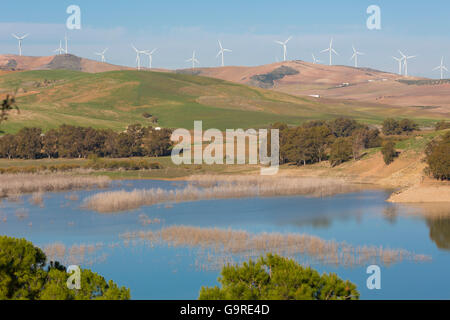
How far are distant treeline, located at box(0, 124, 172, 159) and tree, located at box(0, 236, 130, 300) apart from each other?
86794mm

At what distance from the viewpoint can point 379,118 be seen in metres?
192

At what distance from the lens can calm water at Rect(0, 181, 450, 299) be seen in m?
33.9

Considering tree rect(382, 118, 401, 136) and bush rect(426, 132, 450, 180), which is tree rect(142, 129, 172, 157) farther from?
bush rect(426, 132, 450, 180)

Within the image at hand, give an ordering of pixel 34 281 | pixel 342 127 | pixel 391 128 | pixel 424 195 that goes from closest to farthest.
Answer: pixel 34 281 → pixel 424 195 → pixel 391 128 → pixel 342 127

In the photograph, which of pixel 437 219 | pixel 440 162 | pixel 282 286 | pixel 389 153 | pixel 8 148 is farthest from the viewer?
pixel 8 148

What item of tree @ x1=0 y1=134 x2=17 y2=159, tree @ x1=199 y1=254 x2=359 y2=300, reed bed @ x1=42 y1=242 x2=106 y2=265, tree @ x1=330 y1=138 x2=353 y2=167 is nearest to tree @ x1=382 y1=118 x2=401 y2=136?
tree @ x1=330 y1=138 x2=353 y2=167

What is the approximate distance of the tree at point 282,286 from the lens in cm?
2138

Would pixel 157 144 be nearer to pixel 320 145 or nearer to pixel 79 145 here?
pixel 79 145

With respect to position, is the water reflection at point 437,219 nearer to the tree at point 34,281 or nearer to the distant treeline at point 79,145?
the tree at point 34,281

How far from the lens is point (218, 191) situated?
70.5 m

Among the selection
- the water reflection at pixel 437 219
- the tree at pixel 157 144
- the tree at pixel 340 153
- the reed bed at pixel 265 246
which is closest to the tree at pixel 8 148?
the tree at pixel 157 144

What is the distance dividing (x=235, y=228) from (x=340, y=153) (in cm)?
4473

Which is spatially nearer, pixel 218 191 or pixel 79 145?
pixel 218 191

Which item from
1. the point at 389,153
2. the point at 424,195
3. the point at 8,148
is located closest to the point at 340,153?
the point at 389,153
